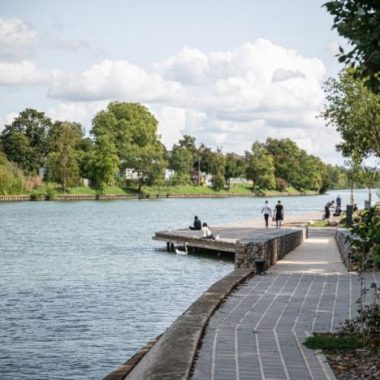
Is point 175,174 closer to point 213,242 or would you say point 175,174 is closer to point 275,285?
point 213,242

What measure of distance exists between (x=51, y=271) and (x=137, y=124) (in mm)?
125499

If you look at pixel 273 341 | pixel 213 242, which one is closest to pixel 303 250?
pixel 213 242

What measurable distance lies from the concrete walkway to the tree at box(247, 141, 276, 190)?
6704 inches

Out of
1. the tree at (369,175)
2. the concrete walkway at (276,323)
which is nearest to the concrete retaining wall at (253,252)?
the concrete walkway at (276,323)

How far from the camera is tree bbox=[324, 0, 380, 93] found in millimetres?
7061

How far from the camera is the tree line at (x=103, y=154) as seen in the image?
407 ft

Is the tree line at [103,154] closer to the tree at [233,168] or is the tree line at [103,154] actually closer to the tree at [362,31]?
the tree at [233,168]

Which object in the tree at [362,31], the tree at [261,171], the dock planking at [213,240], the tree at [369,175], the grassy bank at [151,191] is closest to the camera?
the tree at [362,31]

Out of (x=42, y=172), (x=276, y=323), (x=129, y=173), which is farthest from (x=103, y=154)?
(x=276, y=323)

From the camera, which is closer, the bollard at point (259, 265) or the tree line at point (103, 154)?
the bollard at point (259, 265)

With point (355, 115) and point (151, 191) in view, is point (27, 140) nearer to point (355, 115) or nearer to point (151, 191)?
point (151, 191)

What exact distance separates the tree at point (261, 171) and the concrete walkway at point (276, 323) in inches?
6704

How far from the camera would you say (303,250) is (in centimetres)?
2827

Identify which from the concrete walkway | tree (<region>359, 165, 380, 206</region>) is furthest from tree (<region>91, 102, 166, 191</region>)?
the concrete walkway
